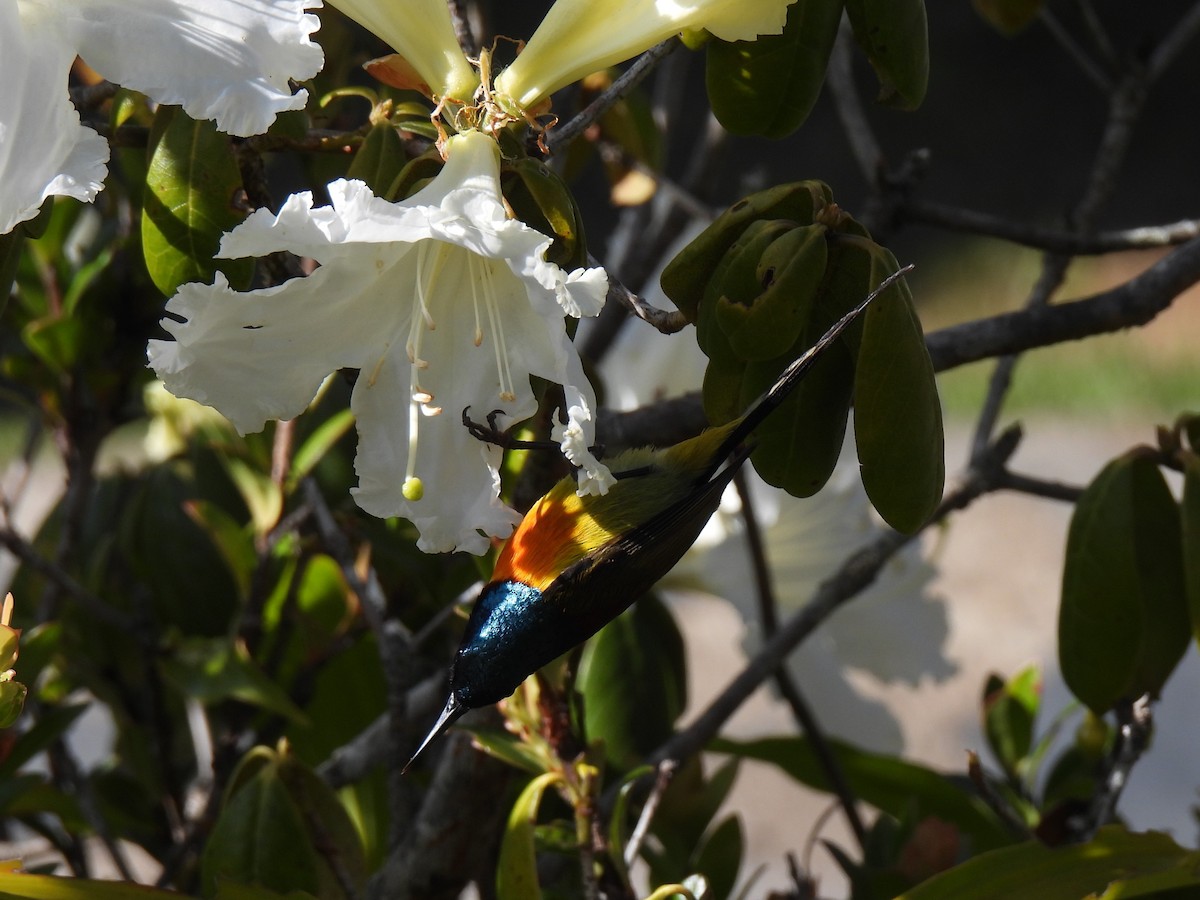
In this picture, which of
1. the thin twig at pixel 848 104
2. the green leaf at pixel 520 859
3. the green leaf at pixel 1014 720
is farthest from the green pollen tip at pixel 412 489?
the green leaf at pixel 1014 720

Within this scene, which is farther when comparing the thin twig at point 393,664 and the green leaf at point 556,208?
the thin twig at point 393,664

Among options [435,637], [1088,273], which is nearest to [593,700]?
[435,637]

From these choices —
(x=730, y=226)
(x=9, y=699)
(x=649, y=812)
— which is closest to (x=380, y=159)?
(x=730, y=226)

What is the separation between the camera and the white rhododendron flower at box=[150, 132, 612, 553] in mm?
494

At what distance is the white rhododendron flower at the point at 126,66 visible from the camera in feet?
1.67

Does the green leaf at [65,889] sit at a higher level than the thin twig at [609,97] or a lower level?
lower

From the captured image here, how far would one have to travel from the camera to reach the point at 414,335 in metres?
0.58

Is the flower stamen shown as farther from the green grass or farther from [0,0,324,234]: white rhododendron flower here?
the green grass

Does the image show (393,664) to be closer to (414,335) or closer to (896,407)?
(414,335)

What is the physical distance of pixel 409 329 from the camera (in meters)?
0.60

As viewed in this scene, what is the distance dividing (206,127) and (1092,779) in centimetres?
86

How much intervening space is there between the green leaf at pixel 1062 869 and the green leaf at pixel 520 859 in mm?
195

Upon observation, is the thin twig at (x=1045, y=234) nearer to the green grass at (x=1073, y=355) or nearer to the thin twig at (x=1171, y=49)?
the thin twig at (x=1171, y=49)

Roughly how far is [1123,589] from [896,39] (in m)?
0.35
